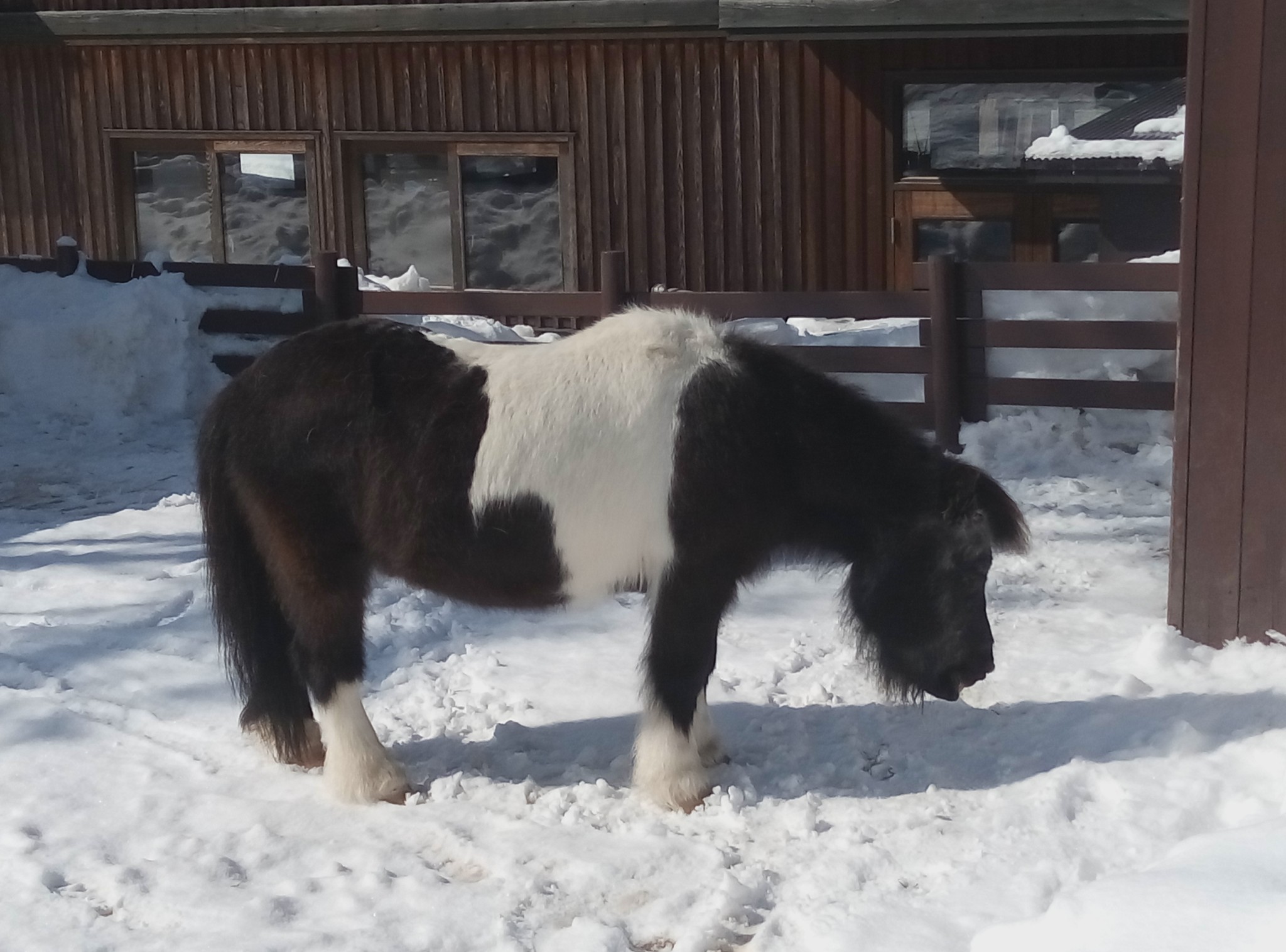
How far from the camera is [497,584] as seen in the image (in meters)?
4.34

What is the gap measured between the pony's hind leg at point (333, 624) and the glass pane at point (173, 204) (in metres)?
10.6

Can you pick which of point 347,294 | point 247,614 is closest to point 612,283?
point 347,294

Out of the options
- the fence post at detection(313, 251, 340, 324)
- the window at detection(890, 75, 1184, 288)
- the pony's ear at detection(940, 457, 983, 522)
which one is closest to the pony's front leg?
the pony's ear at detection(940, 457, 983, 522)

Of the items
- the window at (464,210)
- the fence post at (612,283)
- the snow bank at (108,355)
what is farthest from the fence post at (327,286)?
the window at (464,210)

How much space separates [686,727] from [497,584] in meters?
0.72

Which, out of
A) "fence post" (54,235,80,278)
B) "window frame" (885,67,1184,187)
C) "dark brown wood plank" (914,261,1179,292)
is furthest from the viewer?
"window frame" (885,67,1184,187)

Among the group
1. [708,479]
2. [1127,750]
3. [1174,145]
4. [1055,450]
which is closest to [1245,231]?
[1127,750]

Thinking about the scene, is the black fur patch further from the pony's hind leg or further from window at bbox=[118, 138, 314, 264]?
window at bbox=[118, 138, 314, 264]

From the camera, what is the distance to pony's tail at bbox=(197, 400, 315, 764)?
4.55 m

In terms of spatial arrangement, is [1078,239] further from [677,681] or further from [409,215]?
[677,681]

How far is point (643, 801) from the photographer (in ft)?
14.2

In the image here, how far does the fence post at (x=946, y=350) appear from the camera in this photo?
8.43m

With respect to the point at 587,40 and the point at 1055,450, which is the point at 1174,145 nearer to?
the point at 1055,450

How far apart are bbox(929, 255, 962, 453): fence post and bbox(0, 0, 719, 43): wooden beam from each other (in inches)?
168
